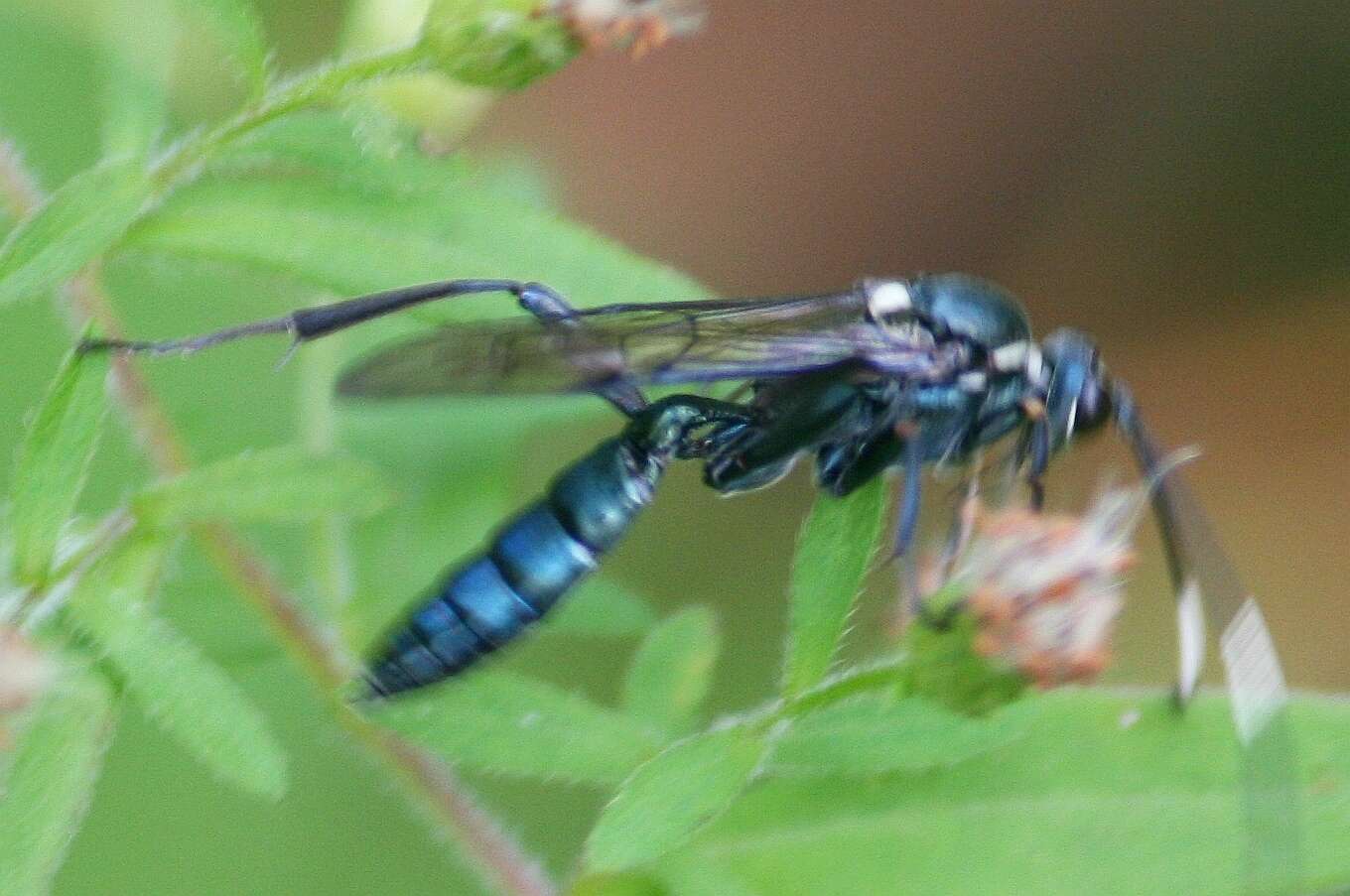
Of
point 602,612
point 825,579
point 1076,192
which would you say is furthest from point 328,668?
point 1076,192

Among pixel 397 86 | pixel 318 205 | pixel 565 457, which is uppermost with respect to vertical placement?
pixel 397 86

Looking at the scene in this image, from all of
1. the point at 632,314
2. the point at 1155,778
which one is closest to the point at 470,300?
the point at 632,314

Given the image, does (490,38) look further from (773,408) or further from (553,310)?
(773,408)

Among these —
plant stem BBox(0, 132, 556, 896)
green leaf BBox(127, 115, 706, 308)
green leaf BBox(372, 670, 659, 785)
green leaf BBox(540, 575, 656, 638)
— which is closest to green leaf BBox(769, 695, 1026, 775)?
green leaf BBox(372, 670, 659, 785)

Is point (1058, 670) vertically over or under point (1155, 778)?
over

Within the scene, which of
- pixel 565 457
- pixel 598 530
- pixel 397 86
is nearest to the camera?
pixel 598 530

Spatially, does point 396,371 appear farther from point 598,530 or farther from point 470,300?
point 598,530

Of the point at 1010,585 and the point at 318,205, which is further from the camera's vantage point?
the point at 318,205

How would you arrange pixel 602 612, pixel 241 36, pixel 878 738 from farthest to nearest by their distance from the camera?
pixel 602 612
pixel 878 738
pixel 241 36
